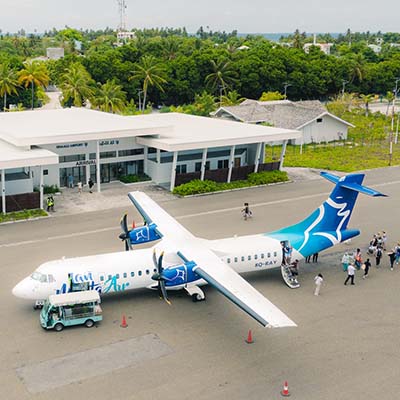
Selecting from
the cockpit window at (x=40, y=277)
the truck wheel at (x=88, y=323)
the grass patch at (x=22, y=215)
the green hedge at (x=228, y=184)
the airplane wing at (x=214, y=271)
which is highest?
the airplane wing at (x=214, y=271)

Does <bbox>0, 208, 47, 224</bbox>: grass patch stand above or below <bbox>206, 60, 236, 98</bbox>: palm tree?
below

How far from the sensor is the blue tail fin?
31.9 metres

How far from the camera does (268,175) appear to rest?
55.6 meters

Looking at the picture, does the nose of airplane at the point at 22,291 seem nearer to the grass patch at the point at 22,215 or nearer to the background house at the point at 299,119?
the grass patch at the point at 22,215

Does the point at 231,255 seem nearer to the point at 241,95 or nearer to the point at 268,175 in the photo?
the point at 268,175

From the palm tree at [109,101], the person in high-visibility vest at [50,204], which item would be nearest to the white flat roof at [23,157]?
the person in high-visibility vest at [50,204]

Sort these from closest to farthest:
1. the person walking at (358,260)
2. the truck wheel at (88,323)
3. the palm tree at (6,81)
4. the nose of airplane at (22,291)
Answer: the truck wheel at (88,323)
the nose of airplane at (22,291)
the person walking at (358,260)
the palm tree at (6,81)

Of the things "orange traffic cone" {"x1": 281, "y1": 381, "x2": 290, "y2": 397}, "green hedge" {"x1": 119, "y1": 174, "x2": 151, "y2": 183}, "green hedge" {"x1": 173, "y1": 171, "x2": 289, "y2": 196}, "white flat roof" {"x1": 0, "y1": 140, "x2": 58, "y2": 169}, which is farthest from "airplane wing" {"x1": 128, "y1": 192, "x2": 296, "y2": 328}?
"green hedge" {"x1": 119, "y1": 174, "x2": 151, "y2": 183}

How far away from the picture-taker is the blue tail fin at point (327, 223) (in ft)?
105

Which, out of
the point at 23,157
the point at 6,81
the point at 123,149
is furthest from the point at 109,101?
the point at 23,157

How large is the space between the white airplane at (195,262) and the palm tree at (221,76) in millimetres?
81594

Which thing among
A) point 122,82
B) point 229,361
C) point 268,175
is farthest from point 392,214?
point 122,82

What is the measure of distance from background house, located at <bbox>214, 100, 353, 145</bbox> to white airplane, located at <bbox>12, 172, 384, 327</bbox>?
144 feet

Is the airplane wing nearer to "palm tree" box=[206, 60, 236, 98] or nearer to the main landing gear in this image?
the main landing gear
